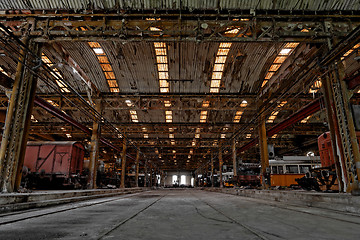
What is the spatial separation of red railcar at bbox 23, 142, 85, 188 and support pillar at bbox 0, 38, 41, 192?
6518 mm

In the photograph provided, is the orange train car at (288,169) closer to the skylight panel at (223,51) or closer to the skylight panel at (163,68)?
the skylight panel at (223,51)

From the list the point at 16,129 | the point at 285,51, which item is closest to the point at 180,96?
the point at 285,51

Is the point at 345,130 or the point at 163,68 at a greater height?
the point at 163,68

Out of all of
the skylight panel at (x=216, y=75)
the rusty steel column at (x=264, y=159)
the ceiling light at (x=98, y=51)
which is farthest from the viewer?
the skylight panel at (x=216, y=75)

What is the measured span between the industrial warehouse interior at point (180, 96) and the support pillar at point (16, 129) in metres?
0.04

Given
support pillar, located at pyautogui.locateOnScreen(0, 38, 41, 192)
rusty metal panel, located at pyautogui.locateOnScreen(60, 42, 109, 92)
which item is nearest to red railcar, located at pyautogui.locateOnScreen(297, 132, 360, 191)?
support pillar, located at pyautogui.locateOnScreen(0, 38, 41, 192)

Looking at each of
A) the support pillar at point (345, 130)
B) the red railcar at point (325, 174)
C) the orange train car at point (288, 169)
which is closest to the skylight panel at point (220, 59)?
the support pillar at point (345, 130)

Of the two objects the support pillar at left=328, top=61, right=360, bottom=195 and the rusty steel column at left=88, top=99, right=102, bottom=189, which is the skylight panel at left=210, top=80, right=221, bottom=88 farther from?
the rusty steel column at left=88, top=99, right=102, bottom=189

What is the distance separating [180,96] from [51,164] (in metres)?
10.5

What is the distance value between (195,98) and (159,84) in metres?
3.09

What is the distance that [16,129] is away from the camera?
812cm

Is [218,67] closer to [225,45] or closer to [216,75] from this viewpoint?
[216,75]

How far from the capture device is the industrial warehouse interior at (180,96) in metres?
3.99

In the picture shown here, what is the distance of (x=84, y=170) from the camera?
1727 centimetres
